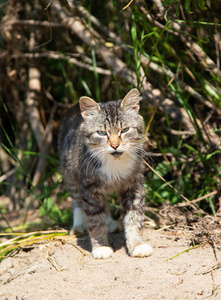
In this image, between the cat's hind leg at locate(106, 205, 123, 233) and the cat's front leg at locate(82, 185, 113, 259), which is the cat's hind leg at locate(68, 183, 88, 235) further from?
the cat's front leg at locate(82, 185, 113, 259)

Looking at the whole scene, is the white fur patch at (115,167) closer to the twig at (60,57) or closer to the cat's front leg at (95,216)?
the cat's front leg at (95,216)

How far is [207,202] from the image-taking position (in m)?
3.48

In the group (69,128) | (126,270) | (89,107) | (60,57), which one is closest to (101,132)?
(89,107)

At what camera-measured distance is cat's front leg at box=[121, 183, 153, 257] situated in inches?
111

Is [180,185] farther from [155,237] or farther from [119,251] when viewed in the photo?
[119,251]

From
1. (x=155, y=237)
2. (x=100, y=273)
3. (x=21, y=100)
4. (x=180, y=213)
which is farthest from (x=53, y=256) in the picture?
(x=21, y=100)

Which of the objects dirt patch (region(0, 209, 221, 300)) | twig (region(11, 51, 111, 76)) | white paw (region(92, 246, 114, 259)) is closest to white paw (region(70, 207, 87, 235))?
dirt patch (region(0, 209, 221, 300))

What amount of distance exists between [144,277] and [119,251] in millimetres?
536

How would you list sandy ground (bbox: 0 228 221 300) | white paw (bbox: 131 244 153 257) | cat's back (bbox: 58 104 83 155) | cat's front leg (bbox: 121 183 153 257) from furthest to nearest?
cat's back (bbox: 58 104 83 155) < cat's front leg (bbox: 121 183 153 257) < white paw (bbox: 131 244 153 257) < sandy ground (bbox: 0 228 221 300)

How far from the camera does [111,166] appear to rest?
2.83 metres

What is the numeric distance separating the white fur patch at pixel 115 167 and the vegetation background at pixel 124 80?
0.56m

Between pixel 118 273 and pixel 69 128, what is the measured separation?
166cm

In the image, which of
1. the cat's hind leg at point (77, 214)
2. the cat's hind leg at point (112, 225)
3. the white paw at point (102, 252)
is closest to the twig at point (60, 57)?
the cat's hind leg at point (77, 214)

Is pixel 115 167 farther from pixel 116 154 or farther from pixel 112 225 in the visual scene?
pixel 112 225
